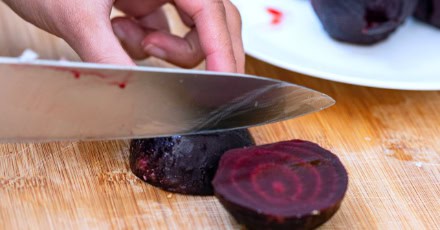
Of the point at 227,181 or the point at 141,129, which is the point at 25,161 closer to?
the point at 141,129

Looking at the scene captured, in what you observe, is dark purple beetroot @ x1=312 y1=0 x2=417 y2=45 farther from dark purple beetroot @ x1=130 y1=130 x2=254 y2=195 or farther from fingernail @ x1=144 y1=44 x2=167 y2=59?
dark purple beetroot @ x1=130 y1=130 x2=254 y2=195

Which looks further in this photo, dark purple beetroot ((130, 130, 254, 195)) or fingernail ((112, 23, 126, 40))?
fingernail ((112, 23, 126, 40))

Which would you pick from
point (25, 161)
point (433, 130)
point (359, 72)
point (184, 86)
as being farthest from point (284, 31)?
point (25, 161)

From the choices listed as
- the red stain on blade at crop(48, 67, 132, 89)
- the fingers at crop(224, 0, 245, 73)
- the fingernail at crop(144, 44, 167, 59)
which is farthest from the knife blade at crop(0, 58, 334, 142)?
the fingernail at crop(144, 44, 167, 59)

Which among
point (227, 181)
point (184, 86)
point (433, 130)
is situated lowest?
point (433, 130)

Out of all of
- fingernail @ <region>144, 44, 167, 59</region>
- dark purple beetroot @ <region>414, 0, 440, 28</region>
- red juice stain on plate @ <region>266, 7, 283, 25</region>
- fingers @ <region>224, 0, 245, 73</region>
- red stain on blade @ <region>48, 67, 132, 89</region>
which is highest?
red stain on blade @ <region>48, 67, 132, 89</region>

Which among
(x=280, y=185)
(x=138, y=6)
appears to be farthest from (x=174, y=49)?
(x=280, y=185)

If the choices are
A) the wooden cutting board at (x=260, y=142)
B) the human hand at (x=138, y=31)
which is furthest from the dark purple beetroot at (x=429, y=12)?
the human hand at (x=138, y=31)
